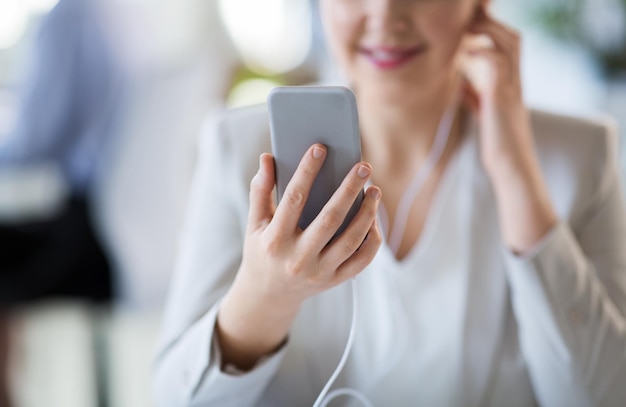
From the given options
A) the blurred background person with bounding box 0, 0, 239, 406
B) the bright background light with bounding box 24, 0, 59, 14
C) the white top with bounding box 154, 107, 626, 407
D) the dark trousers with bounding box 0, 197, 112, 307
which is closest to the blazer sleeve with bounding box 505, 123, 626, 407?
the white top with bounding box 154, 107, 626, 407

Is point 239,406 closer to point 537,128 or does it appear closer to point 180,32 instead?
point 537,128

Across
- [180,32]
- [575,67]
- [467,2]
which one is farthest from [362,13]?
[575,67]

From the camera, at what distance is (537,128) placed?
63 cm

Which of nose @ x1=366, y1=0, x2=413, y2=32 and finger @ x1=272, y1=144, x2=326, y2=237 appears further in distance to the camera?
nose @ x1=366, y1=0, x2=413, y2=32

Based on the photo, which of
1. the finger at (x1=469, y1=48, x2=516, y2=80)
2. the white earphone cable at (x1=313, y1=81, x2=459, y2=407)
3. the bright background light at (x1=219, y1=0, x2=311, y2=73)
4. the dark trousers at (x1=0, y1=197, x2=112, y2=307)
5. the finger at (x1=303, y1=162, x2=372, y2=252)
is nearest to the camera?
the finger at (x1=303, y1=162, x2=372, y2=252)

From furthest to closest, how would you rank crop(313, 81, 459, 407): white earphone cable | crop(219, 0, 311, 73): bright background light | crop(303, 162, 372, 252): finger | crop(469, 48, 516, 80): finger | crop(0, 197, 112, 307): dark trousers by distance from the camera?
crop(219, 0, 311, 73): bright background light < crop(0, 197, 112, 307): dark trousers < crop(469, 48, 516, 80): finger < crop(313, 81, 459, 407): white earphone cable < crop(303, 162, 372, 252): finger

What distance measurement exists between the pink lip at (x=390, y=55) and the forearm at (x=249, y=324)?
203 mm

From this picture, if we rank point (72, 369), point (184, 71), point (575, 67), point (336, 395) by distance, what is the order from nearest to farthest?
point (336, 395) < point (72, 369) < point (184, 71) < point (575, 67)

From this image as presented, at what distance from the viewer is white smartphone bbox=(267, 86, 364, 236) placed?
1.23ft

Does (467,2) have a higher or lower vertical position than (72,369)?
higher

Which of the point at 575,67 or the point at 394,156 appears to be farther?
the point at 575,67

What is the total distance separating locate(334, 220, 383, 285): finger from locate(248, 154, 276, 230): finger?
0.16 ft

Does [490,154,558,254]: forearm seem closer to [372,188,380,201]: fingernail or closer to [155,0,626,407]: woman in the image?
[155,0,626,407]: woman

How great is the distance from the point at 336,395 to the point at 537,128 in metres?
0.29
